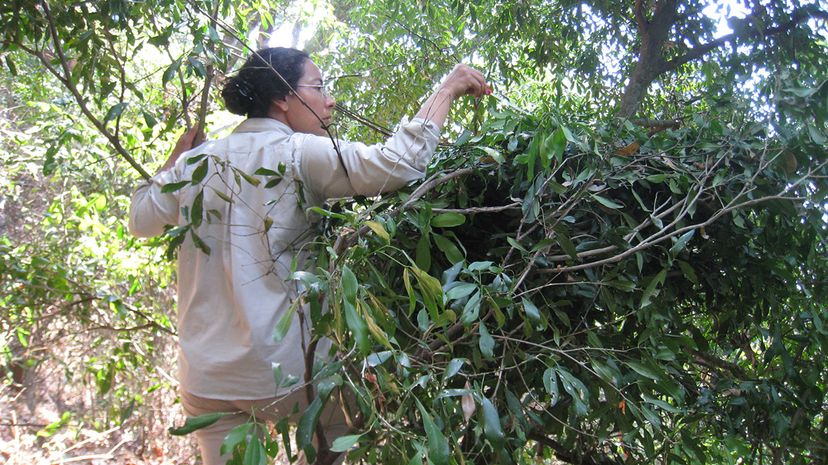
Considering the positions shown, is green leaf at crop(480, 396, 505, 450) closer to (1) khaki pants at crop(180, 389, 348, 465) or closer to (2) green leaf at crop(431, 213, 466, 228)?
(2) green leaf at crop(431, 213, 466, 228)

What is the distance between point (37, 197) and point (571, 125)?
13.8 ft

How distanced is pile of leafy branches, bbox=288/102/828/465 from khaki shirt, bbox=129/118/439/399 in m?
0.08

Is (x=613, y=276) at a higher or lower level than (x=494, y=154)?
lower

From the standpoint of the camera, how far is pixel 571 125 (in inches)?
56.7

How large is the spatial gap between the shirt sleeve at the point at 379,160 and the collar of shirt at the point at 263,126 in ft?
0.54

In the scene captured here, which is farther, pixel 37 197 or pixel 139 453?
pixel 37 197

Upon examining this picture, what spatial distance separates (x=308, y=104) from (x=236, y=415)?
67 cm

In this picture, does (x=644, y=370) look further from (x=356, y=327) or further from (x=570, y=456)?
(x=356, y=327)

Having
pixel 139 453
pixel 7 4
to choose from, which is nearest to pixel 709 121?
pixel 7 4

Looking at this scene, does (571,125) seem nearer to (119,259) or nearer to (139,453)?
(119,259)

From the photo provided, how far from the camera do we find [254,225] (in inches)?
58.4

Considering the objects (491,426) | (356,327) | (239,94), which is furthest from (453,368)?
(239,94)

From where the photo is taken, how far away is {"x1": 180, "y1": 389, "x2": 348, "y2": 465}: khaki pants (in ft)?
4.65

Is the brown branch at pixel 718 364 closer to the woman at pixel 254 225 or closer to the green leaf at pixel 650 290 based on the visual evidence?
the green leaf at pixel 650 290
